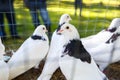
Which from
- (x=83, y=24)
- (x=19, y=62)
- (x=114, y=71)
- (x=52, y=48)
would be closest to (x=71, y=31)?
(x=52, y=48)

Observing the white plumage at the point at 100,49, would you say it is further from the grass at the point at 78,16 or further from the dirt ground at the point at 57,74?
the grass at the point at 78,16

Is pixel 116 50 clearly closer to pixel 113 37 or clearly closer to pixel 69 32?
pixel 113 37

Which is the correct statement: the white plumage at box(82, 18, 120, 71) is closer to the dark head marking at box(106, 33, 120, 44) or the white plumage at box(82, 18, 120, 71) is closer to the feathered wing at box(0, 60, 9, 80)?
the dark head marking at box(106, 33, 120, 44)

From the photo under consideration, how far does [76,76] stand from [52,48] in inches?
25.6

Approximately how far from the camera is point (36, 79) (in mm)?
2771

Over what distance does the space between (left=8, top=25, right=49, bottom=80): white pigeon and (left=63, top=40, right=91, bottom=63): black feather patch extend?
353mm

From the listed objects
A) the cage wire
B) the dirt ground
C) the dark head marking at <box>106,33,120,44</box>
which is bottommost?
the dirt ground

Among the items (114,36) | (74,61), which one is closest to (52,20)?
(114,36)

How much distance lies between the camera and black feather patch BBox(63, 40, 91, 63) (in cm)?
229

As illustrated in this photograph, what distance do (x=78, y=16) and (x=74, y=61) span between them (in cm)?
246

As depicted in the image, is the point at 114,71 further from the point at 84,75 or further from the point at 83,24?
the point at 83,24

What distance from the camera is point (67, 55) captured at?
7.62 ft

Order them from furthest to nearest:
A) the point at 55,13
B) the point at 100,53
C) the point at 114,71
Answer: the point at 55,13 < the point at 114,71 < the point at 100,53

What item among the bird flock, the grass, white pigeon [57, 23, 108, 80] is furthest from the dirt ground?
the grass
